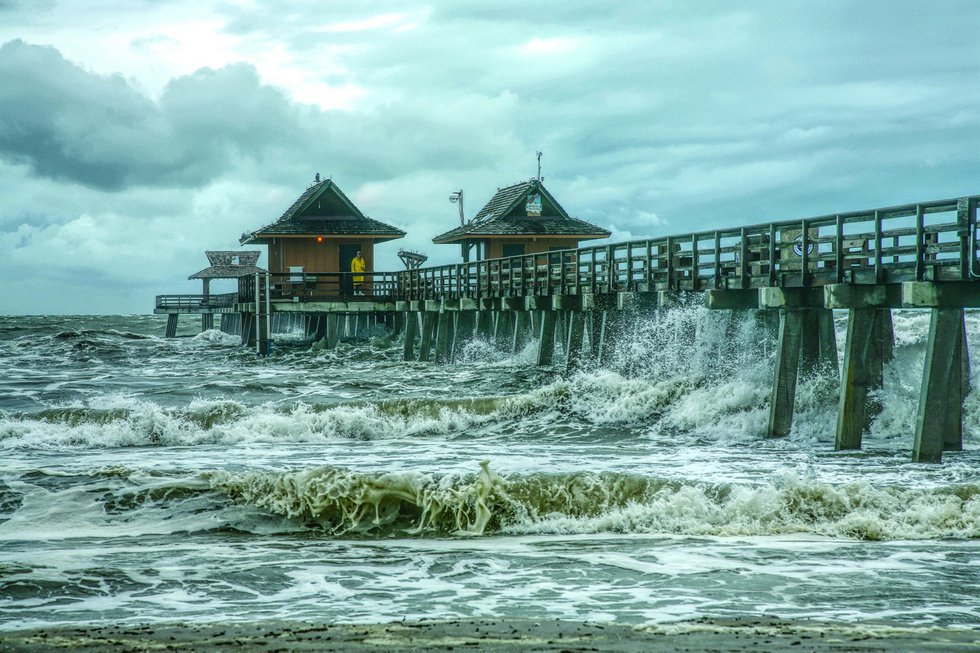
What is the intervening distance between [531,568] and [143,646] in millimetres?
4071

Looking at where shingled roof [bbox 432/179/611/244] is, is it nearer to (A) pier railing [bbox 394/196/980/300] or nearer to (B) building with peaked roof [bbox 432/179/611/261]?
(B) building with peaked roof [bbox 432/179/611/261]

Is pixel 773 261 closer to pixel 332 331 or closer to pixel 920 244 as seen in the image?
pixel 920 244

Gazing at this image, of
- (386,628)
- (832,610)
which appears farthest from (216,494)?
(832,610)

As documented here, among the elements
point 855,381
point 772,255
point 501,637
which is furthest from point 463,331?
point 501,637

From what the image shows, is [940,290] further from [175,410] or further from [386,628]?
[175,410]

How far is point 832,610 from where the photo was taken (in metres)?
8.55

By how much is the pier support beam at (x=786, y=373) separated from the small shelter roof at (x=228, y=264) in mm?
56474

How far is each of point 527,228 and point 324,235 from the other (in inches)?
345

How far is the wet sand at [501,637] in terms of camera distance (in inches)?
289

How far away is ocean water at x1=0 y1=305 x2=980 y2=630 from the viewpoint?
916cm

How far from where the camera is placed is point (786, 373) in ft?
58.3

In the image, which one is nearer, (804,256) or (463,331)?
(804,256)

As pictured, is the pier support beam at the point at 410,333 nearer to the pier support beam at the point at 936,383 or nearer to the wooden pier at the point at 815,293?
the wooden pier at the point at 815,293

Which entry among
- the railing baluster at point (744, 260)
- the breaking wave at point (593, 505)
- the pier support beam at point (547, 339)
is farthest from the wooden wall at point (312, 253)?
the breaking wave at point (593, 505)
